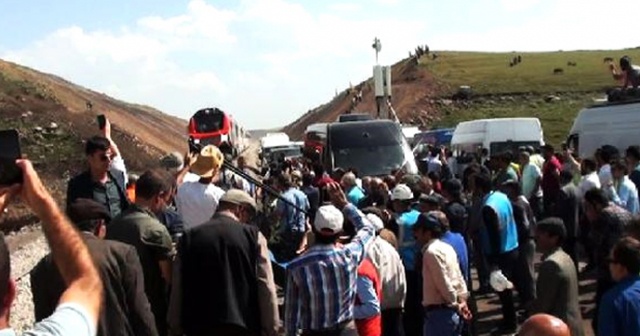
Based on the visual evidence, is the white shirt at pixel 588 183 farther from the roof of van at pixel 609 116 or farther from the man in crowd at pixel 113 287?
the man in crowd at pixel 113 287

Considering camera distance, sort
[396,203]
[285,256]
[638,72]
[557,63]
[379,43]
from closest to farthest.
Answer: [396,203]
[285,256]
[638,72]
[379,43]
[557,63]

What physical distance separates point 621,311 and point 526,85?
79.7 m

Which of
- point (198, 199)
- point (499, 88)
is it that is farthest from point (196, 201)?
point (499, 88)

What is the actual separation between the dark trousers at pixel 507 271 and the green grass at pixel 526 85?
48.4 m

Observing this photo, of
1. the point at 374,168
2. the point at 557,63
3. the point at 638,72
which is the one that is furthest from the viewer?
the point at 557,63

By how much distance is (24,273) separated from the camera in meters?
20.3

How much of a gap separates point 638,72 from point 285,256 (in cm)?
944

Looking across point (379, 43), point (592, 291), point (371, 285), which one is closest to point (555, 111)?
point (379, 43)

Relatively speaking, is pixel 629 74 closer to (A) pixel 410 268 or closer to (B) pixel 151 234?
(A) pixel 410 268

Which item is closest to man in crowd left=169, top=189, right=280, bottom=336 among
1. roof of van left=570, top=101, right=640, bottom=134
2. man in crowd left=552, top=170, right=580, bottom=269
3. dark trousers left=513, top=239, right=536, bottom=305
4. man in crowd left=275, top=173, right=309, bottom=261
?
dark trousers left=513, top=239, right=536, bottom=305

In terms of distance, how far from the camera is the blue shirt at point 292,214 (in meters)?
12.5

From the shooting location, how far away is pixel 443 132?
4134 centimetres

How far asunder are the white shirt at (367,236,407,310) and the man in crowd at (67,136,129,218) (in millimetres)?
2154

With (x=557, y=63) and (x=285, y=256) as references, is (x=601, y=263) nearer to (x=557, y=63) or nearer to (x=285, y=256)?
(x=285, y=256)
